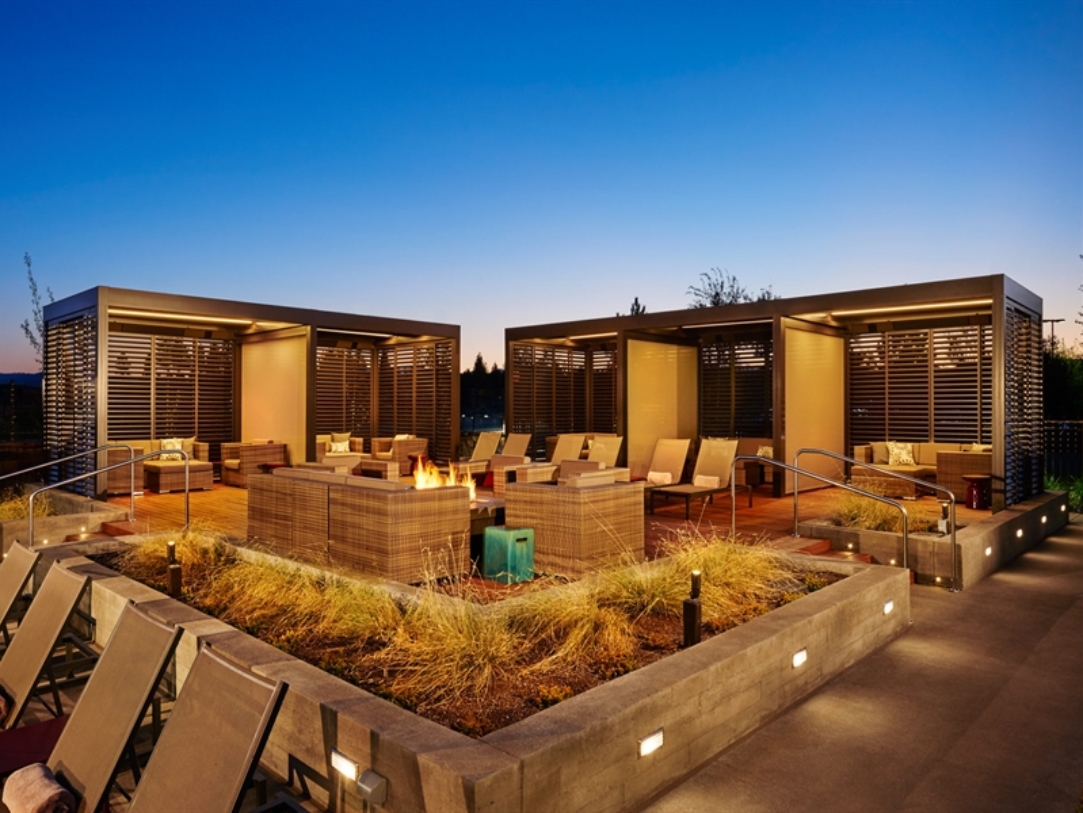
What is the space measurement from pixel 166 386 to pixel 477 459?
6075mm

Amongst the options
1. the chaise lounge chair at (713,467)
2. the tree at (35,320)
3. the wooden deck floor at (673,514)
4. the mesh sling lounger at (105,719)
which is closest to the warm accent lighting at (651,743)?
the mesh sling lounger at (105,719)

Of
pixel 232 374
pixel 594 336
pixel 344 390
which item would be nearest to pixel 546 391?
pixel 594 336

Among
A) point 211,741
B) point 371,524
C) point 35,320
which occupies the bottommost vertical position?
point 211,741

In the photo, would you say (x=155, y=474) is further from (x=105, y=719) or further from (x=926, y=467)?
(x=926, y=467)

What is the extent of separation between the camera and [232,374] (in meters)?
15.0

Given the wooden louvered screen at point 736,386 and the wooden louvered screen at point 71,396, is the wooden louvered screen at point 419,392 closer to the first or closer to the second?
the wooden louvered screen at point 736,386

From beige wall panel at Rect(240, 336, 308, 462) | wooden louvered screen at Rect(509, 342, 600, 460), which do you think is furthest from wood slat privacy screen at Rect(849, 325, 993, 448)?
beige wall panel at Rect(240, 336, 308, 462)

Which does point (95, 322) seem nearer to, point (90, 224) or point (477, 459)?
point (477, 459)

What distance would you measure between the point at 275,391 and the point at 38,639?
35.3 feet

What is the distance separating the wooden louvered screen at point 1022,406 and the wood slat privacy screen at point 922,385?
1463 millimetres

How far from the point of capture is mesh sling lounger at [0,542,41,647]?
436 centimetres

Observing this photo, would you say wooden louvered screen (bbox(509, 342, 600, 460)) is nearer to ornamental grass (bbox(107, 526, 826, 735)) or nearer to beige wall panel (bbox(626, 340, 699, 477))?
beige wall panel (bbox(626, 340, 699, 477))

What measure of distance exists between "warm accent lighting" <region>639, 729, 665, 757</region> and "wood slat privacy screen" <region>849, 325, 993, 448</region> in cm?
1166

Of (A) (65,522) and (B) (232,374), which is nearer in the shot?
(A) (65,522)
